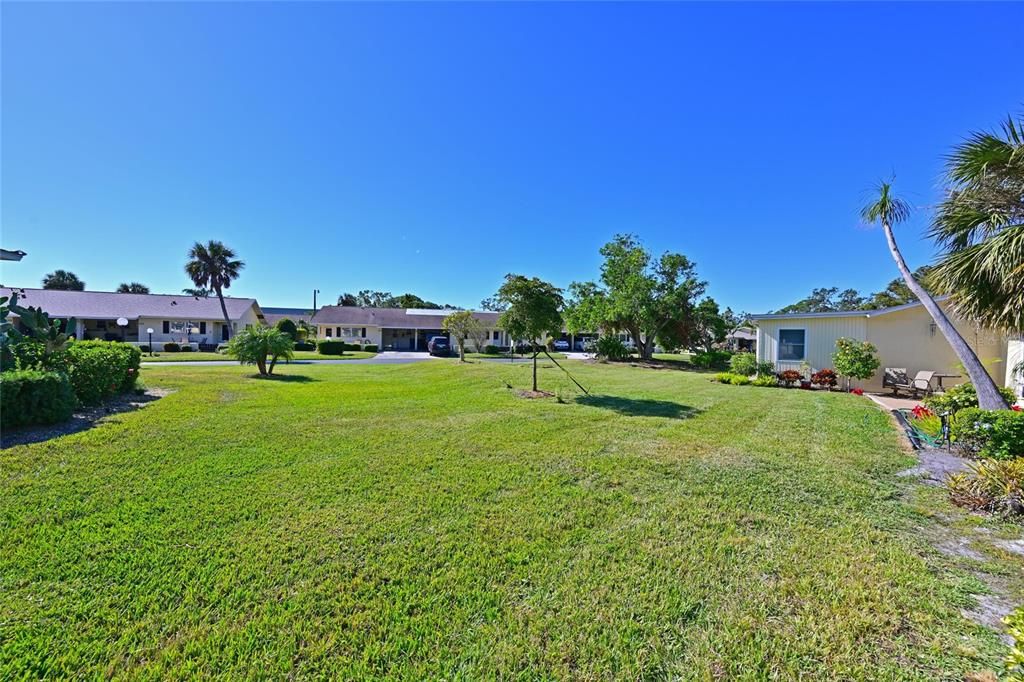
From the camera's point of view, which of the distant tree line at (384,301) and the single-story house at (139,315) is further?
the distant tree line at (384,301)

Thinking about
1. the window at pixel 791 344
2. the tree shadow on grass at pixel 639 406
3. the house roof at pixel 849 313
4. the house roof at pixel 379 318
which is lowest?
the tree shadow on grass at pixel 639 406

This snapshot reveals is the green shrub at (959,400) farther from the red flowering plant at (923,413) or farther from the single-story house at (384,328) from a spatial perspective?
the single-story house at (384,328)

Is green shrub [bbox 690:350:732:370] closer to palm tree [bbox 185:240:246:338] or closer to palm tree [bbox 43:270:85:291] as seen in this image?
palm tree [bbox 185:240:246:338]

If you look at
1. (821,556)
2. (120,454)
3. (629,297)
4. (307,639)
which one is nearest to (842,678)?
(821,556)

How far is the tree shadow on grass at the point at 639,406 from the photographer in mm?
9164

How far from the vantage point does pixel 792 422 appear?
28.1 ft

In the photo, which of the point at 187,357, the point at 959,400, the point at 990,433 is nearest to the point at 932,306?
the point at 959,400

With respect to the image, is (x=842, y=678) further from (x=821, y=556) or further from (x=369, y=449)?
(x=369, y=449)

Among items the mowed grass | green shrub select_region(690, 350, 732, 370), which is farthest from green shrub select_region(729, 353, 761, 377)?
the mowed grass

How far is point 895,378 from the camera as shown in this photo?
13578 mm

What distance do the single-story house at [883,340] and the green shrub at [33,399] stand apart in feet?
65.0

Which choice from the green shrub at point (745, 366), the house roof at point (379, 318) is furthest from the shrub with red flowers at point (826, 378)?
the house roof at point (379, 318)

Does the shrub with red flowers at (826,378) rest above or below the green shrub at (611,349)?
below

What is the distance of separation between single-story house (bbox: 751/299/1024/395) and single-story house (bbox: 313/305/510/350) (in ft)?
87.3
